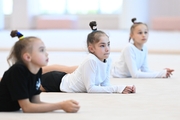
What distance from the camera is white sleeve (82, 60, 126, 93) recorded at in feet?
15.3

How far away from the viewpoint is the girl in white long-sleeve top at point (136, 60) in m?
6.16

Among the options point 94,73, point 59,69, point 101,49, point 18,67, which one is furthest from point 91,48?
point 18,67

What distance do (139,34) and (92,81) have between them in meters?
1.75

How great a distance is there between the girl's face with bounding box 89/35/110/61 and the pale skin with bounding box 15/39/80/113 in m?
1.16

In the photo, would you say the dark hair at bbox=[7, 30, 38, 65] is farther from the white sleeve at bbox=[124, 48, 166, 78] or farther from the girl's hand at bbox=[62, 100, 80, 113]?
the white sleeve at bbox=[124, 48, 166, 78]

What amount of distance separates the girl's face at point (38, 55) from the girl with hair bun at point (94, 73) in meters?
1.10

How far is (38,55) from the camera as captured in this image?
3.58 metres

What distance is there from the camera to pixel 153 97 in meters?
4.61

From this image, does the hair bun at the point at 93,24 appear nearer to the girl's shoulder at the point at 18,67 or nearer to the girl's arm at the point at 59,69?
the girl's arm at the point at 59,69

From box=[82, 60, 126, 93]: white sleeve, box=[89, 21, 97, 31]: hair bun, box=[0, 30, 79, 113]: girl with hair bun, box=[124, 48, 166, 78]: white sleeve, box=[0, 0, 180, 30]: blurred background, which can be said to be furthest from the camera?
box=[0, 0, 180, 30]: blurred background

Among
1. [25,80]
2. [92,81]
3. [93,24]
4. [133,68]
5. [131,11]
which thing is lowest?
[131,11]

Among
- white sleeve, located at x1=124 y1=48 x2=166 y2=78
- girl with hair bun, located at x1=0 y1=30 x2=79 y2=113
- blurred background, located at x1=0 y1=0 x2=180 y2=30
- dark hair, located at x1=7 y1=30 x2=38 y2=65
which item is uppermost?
dark hair, located at x1=7 y1=30 x2=38 y2=65

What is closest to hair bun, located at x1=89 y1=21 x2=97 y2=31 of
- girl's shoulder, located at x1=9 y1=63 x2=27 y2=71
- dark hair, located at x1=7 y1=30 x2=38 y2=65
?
dark hair, located at x1=7 y1=30 x2=38 y2=65

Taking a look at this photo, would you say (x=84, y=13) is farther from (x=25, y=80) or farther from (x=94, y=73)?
(x=25, y=80)
